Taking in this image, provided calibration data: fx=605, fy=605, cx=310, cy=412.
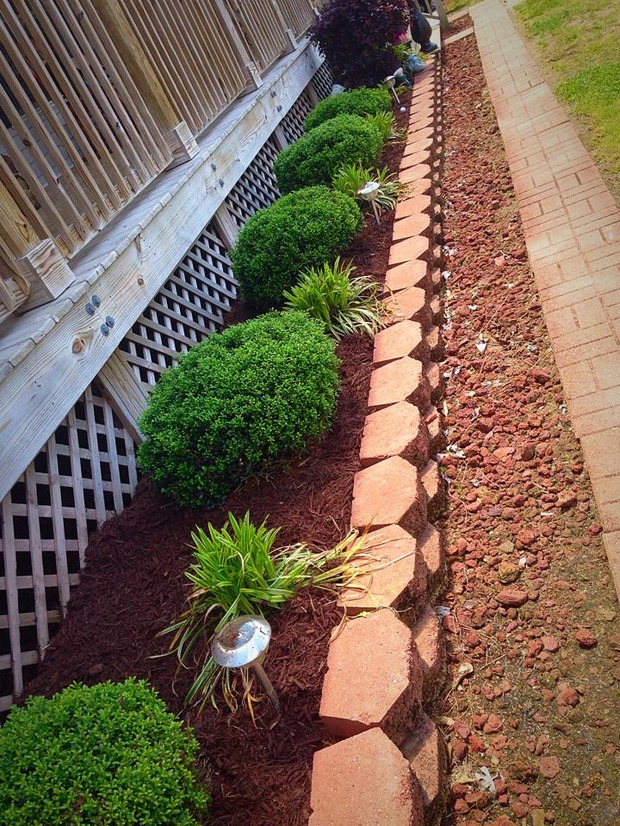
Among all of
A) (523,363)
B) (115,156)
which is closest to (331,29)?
(115,156)

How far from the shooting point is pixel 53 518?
8.87 ft

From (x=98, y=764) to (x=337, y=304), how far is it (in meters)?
2.95

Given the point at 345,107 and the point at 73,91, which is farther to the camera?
the point at 345,107

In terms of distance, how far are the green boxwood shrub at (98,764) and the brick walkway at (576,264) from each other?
156cm

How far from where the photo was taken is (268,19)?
7.73m

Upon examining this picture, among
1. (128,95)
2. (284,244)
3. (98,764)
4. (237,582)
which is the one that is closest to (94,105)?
(128,95)

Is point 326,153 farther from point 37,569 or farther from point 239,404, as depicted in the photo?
point 37,569

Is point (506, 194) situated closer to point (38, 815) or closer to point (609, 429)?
point (609, 429)

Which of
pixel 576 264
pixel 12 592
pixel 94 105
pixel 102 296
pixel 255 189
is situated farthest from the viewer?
pixel 255 189

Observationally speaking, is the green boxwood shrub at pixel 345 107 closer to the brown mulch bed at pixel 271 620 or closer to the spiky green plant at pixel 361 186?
the spiky green plant at pixel 361 186

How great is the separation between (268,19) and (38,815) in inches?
342

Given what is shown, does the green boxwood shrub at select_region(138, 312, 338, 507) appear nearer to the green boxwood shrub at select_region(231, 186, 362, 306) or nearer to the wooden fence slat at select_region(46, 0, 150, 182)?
the green boxwood shrub at select_region(231, 186, 362, 306)

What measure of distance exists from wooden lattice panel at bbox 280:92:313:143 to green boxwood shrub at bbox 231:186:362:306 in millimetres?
3768

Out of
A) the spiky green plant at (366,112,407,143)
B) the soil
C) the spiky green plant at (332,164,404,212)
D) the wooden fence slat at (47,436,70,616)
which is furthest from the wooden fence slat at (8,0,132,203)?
the spiky green plant at (366,112,407,143)
